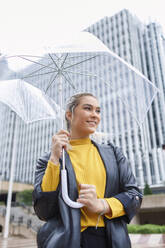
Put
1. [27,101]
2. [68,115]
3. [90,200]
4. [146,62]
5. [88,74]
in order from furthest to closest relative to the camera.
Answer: [146,62] < [27,101] < [88,74] < [68,115] < [90,200]

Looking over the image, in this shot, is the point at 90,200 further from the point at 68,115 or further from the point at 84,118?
the point at 68,115

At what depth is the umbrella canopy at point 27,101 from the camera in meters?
2.57

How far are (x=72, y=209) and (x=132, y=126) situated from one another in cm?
3652

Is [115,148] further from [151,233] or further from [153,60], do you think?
[153,60]

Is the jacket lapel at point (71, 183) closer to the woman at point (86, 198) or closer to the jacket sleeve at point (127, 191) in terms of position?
the woman at point (86, 198)

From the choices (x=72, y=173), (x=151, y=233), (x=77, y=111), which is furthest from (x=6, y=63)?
(x=151, y=233)

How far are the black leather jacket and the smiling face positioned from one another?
243mm

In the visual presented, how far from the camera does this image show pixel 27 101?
281 cm

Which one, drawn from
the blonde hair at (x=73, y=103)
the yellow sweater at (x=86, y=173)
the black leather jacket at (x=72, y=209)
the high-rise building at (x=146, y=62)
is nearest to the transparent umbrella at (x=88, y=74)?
the blonde hair at (x=73, y=103)

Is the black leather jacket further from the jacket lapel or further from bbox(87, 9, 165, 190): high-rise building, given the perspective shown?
bbox(87, 9, 165, 190): high-rise building

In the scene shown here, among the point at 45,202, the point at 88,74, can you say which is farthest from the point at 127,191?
the point at 88,74

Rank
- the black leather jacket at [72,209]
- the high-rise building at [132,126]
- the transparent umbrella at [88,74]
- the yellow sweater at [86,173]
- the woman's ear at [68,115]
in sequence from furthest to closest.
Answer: the high-rise building at [132,126], the transparent umbrella at [88,74], the woman's ear at [68,115], the yellow sweater at [86,173], the black leather jacket at [72,209]

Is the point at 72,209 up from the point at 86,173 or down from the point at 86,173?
down

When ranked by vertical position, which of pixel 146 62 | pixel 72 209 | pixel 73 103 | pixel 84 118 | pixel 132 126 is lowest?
pixel 72 209
